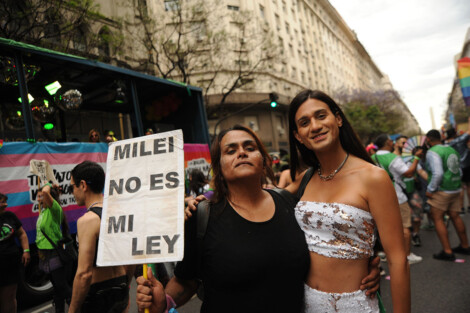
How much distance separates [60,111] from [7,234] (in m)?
5.52

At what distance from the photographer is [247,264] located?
162 centimetres

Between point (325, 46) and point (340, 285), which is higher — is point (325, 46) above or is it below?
above

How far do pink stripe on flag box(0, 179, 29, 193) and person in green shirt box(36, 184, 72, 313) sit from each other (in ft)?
4.18

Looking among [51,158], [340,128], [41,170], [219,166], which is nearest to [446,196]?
[340,128]

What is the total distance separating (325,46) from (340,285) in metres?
50.0

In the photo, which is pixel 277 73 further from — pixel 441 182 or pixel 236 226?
pixel 236 226

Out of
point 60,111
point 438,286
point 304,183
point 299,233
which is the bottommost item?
point 438,286

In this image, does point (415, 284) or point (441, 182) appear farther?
point (441, 182)

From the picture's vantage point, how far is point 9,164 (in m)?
5.07

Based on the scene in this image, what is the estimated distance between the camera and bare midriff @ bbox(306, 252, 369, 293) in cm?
171

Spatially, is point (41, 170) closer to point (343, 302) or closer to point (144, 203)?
point (144, 203)

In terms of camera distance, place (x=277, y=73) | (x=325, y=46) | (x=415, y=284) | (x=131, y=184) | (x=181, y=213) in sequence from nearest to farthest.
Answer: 1. (x=181, y=213)
2. (x=131, y=184)
3. (x=415, y=284)
4. (x=277, y=73)
5. (x=325, y=46)

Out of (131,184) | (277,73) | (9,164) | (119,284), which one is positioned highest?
(277,73)

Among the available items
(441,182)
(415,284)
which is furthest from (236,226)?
(441,182)
